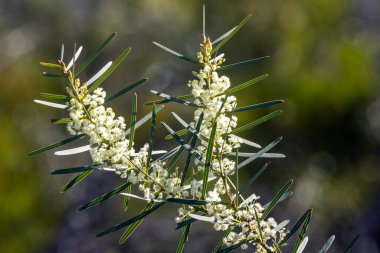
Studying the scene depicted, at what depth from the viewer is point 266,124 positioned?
15.5 feet

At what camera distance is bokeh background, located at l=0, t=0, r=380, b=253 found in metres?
4.67

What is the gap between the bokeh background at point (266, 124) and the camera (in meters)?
4.67

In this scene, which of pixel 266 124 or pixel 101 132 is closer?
pixel 101 132

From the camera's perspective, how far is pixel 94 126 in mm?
805

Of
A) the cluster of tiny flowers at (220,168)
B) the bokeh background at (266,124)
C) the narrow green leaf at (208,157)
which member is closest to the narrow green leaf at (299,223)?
the cluster of tiny flowers at (220,168)

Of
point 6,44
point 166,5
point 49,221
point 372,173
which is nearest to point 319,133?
point 372,173

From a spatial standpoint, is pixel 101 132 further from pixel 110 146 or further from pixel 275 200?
pixel 275 200

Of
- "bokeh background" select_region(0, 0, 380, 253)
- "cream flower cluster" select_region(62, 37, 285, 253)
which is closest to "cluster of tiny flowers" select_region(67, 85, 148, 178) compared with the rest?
"cream flower cluster" select_region(62, 37, 285, 253)

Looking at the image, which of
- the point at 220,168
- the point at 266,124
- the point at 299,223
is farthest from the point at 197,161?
the point at 266,124

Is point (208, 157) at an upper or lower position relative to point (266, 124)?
upper

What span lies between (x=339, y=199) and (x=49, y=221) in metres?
2.20

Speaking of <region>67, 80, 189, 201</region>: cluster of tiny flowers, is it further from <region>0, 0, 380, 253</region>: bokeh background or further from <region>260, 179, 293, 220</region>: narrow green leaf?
<region>0, 0, 380, 253</region>: bokeh background

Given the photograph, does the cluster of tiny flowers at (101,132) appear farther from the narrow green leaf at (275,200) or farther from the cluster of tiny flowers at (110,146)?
the narrow green leaf at (275,200)

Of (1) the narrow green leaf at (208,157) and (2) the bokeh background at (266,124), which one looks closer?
(1) the narrow green leaf at (208,157)
